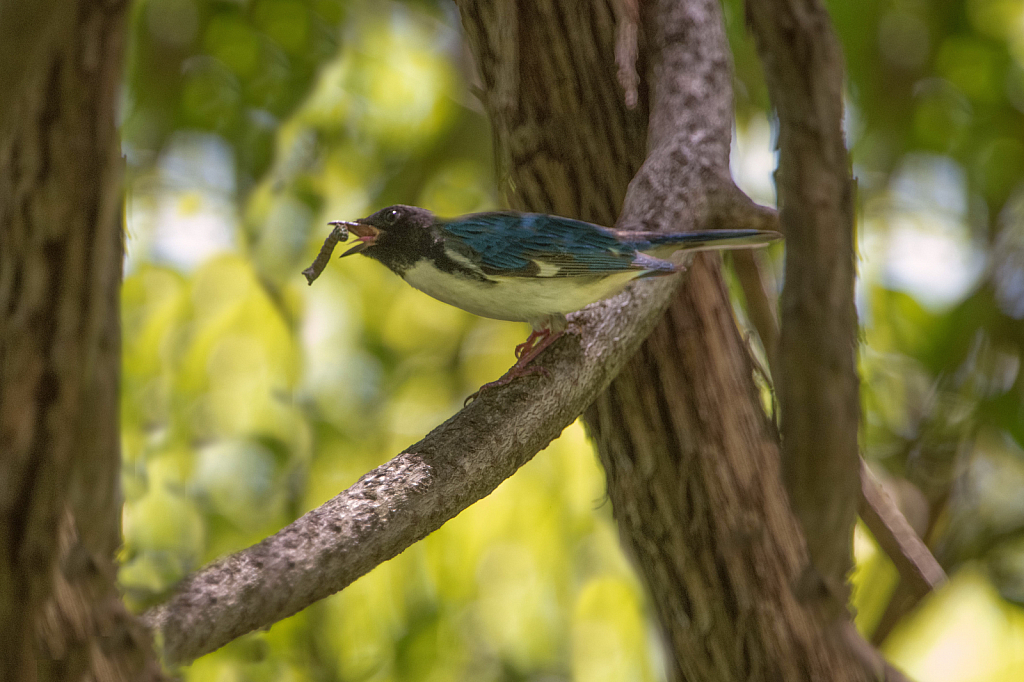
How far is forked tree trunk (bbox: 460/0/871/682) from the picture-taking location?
2053 mm

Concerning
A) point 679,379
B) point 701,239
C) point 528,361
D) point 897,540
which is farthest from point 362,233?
point 897,540

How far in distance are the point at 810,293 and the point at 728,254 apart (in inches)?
36.9

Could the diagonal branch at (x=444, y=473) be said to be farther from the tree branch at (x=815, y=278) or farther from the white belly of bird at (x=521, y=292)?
the tree branch at (x=815, y=278)

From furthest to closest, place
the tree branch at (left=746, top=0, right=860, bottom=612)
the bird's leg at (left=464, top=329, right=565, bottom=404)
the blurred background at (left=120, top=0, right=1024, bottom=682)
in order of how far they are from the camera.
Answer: the blurred background at (left=120, top=0, right=1024, bottom=682) < the bird's leg at (left=464, top=329, right=565, bottom=404) < the tree branch at (left=746, top=0, right=860, bottom=612)

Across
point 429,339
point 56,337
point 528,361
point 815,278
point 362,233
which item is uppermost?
point 429,339

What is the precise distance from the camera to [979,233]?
350 centimetres

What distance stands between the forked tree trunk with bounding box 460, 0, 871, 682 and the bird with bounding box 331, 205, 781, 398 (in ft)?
0.99

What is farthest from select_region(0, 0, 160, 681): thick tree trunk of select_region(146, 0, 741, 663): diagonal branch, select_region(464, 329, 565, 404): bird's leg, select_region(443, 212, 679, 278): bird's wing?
select_region(443, 212, 679, 278): bird's wing

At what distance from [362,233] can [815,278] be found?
99 centimetres

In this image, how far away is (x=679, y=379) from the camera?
2.15 m

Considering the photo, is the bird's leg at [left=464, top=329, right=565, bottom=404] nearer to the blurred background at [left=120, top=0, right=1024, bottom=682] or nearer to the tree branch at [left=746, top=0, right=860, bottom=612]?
the tree branch at [left=746, top=0, right=860, bottom=612]

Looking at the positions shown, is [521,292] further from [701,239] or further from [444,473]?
[444,473]

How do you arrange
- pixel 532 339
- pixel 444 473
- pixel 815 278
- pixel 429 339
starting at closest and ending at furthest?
1. pixel 444 473
2. pixel 815 278
3. pixel 532 339
4. pixel 429 339

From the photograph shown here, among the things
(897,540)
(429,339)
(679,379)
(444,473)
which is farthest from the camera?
(429,339)
